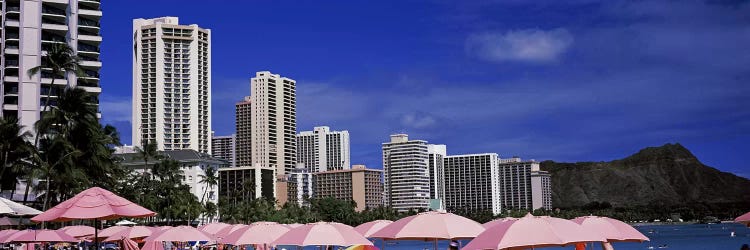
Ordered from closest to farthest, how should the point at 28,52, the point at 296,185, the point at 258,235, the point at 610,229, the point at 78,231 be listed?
the point at 610,229 → the point at 258,235 → the point at 78,231 → the point at 28,52 → the point at 296,185

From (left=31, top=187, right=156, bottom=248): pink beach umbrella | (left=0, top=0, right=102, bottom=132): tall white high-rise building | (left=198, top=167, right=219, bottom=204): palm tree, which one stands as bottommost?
(left=31, top=187, right=156, bottom=248): pink beach umbrella

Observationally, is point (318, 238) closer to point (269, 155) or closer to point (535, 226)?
point (535, 226)

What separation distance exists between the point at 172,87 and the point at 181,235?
128832 millimetres

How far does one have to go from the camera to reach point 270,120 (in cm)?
19738

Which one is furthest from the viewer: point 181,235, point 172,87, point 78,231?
point 172,87

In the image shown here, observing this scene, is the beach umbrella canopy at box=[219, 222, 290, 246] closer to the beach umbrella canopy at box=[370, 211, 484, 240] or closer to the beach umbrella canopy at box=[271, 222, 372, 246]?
the beach umbrella canopy at box=[271, 222, 372, 246]

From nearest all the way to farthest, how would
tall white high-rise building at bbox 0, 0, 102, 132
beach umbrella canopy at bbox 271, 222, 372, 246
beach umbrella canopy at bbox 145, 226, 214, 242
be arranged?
beach umbrella canopy at bbox 271, 222, 372, 246
beach umbrella canopy at bbox 145, 226, 214, 242
tall white high-rise building at bbox 0, 0, 102, 132

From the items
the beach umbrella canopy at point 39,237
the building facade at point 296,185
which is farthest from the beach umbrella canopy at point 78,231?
the building facade at point 296,185

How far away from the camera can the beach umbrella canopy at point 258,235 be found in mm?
20891

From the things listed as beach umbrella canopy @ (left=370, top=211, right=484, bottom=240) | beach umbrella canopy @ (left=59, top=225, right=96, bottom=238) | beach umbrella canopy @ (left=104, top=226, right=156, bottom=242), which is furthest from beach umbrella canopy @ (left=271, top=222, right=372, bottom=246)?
beach umbrella canopy @ (left=59, top=225, right=96, bottom=238)

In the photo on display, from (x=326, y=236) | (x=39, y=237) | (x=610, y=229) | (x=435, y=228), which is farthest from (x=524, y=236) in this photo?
(x=39, y=237)

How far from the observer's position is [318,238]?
1844cm

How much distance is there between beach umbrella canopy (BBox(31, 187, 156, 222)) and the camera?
1558 centimetres

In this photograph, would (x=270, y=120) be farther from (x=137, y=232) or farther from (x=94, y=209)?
(x=94, y=209)
